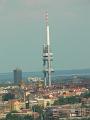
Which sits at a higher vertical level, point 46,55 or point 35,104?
point 46,55

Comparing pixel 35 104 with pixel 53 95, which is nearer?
pixel 35 104

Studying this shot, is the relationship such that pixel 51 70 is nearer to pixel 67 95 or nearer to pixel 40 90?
pixel 40 90

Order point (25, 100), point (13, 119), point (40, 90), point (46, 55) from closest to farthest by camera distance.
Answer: point (13, 119)
point (25, 100)
point (40, 90)
point (46, 55)

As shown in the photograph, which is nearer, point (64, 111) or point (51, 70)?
point (64, 111)

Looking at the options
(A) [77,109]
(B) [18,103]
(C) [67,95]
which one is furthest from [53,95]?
(A) [77,109]

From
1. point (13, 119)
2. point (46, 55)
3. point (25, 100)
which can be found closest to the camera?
point (13, 119)

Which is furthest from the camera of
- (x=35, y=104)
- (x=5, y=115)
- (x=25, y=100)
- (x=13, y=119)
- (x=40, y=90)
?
(x=40, y=90)

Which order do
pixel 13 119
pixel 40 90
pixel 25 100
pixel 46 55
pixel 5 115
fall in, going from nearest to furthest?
pixel 13 119
pixel 5 115
pixel 25 100
pixel 40 90
pixel 46 55

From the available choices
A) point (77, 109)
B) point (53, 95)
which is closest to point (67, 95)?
point (53, 95)

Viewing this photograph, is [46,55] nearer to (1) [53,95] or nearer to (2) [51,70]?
(2) [51,70]
